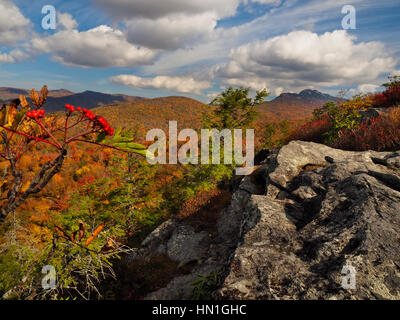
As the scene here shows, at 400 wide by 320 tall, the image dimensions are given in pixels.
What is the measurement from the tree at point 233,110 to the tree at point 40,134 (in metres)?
11.9

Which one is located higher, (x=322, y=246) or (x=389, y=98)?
(x=389, y=98)

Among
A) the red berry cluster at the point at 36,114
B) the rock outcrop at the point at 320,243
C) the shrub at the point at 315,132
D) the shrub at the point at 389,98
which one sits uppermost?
the shrub at the point at 389,98

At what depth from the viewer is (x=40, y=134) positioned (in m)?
1.05

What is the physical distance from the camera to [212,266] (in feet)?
15.7

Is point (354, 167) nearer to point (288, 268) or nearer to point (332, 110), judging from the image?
point (288, 268)

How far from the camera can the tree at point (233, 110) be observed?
1303cm

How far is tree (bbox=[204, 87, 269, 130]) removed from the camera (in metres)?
13.0

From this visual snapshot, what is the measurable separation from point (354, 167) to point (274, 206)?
6.86ft

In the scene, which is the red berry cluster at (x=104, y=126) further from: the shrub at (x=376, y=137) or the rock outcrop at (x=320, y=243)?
the shrub at (x=376, y=137)

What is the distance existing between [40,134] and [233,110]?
13.1 metres

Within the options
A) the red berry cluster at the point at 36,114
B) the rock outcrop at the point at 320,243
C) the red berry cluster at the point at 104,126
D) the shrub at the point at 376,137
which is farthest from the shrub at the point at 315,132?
the red berry cluster at the point at 36,114

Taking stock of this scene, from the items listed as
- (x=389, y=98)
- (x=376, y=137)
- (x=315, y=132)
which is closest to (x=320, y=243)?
(x=376, y=137)

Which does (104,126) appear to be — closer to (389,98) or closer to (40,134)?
(40,134)
